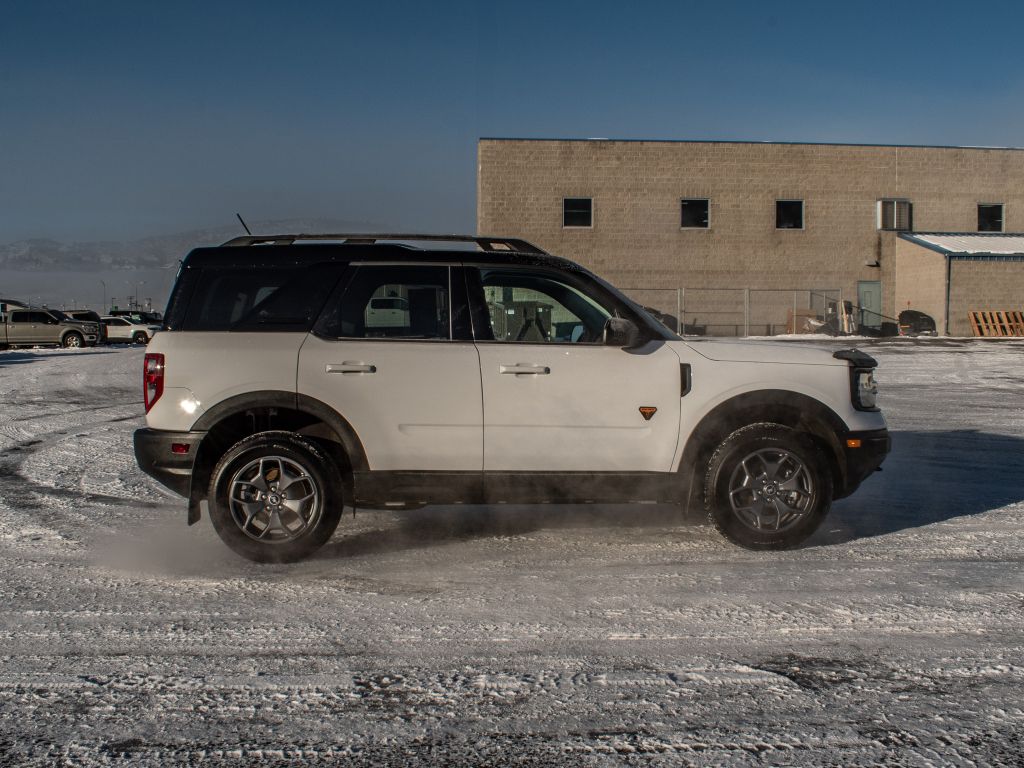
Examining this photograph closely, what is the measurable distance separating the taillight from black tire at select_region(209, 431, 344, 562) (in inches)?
22.0

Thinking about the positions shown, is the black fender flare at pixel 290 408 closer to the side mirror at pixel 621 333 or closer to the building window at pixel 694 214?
the side mirror at pixel 621 333

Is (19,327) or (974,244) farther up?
(974,244)

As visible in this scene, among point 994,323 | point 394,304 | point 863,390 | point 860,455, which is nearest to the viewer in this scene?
point 394,304

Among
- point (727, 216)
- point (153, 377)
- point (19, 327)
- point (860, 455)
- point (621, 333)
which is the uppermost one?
point (727, 216)

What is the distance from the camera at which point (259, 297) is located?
223 inches

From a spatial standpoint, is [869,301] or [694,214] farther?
[869,301]

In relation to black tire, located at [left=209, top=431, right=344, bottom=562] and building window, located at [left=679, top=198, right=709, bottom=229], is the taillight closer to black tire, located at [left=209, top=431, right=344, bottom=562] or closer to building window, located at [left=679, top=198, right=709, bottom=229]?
black tire, located at [left=209, top=431, right=344, bottom=562]

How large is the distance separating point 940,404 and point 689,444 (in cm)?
1121

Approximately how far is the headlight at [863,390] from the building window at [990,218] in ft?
137

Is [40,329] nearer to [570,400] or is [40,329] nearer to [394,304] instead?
[394,304]

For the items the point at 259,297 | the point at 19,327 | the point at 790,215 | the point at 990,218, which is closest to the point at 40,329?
the point at 19,327

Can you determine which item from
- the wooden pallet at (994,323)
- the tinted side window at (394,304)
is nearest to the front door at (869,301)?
the wooden pallet at (994,323)

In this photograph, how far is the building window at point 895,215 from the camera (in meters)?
40.7

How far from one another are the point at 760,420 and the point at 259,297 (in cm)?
318
